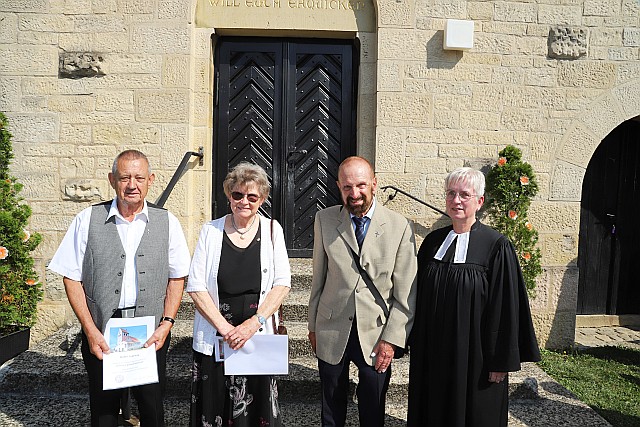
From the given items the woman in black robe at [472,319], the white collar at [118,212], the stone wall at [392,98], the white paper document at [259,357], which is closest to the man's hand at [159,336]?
the white paper document at [259,357]

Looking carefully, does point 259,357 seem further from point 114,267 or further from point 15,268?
point 15,268

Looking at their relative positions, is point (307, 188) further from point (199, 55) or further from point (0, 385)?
point (0, 385)

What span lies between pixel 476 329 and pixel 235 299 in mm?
1180

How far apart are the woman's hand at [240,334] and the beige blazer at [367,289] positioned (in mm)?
388

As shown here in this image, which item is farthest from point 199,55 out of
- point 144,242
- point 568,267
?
point 568,267

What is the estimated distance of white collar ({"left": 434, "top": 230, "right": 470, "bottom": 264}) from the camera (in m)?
2.63

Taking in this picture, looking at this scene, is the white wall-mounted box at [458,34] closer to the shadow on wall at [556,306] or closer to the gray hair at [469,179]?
the shadow on wall at [556,306]

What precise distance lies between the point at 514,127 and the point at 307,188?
6.87ft

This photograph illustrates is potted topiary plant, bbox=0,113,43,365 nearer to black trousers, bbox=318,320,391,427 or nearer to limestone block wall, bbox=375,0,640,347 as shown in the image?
black trousers, bbox=318,320,391,427

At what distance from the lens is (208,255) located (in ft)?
8.50

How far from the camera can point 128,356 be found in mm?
2559

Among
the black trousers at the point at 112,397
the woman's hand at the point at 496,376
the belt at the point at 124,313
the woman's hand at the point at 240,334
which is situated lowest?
the black trousers at the point at 112,397

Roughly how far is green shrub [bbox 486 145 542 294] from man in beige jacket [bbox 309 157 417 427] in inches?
97.7

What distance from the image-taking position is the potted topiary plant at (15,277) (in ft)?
12.8
